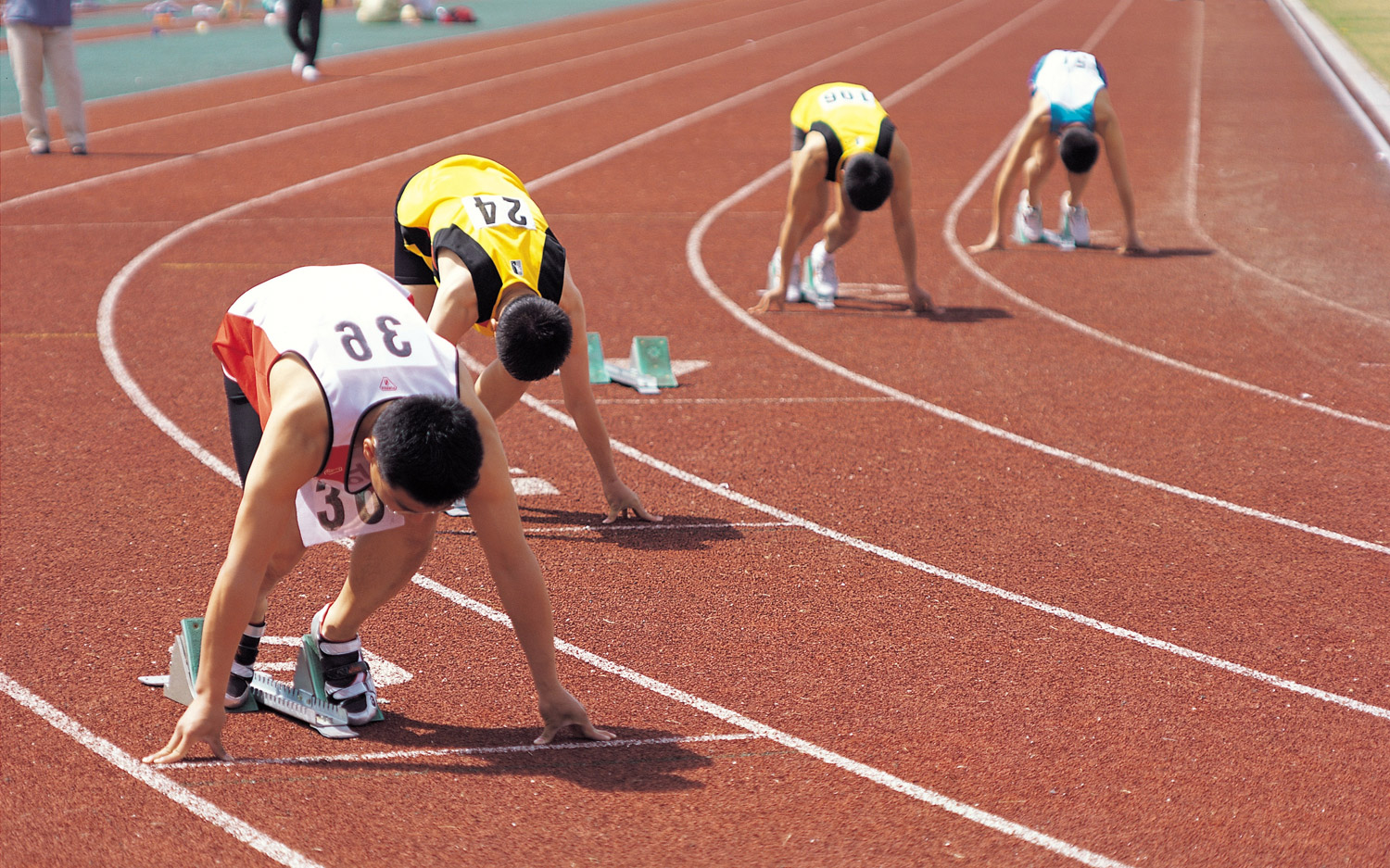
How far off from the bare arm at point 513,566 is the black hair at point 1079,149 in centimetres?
878

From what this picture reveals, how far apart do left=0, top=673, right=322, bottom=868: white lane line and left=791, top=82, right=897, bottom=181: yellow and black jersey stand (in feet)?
20.9

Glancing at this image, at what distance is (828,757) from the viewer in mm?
4352

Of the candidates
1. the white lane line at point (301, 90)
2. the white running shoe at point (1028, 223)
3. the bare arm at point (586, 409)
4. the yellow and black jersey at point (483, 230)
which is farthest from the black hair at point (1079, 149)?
the white lane line at point (301, 90)

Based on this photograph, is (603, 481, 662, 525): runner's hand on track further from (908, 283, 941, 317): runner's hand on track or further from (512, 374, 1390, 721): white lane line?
(908, 283, 941, 317): runner's hand on track

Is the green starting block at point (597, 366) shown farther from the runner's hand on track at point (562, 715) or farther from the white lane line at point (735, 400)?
the runner's hand on track at point (562, 715)

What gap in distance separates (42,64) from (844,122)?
915 centimetres

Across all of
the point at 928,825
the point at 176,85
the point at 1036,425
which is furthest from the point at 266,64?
the point at 928,825

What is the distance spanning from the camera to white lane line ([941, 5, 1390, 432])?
8.14 m

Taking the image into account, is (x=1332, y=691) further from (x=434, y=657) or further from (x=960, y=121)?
(x=960, y=121)

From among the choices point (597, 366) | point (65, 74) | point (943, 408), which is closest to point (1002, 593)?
point (943, 408)

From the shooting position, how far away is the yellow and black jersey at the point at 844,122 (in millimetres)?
9336

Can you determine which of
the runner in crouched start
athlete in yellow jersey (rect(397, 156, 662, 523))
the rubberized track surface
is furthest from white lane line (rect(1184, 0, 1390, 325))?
the runner in crouched start

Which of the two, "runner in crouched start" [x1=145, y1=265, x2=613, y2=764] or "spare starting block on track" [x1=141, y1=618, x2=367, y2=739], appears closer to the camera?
"runner in crouched start" [x1=145, y1=265, x2=613, y2=764]

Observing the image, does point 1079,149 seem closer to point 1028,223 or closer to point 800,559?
point 1028,223
